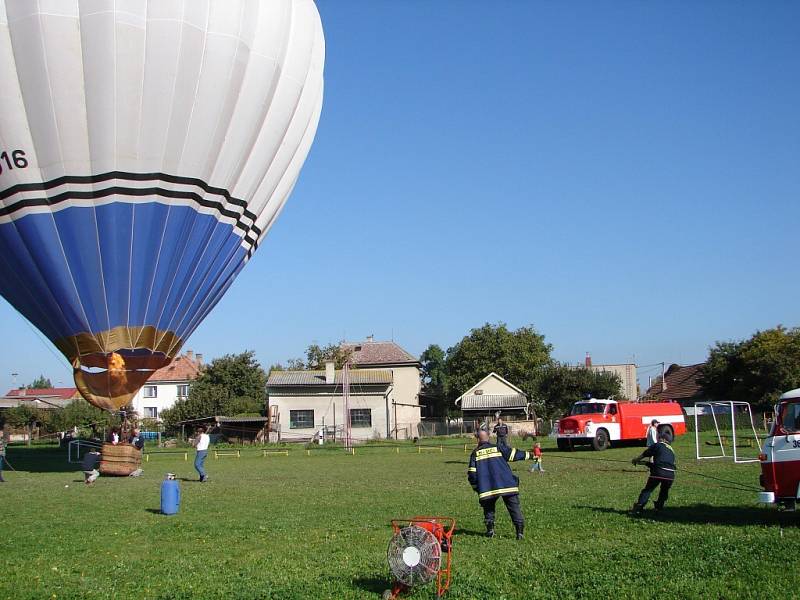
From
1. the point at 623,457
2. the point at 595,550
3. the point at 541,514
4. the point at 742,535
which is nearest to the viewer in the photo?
the point at 595,550

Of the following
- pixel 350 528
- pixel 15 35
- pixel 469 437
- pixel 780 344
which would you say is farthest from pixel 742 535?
pixel 780 344

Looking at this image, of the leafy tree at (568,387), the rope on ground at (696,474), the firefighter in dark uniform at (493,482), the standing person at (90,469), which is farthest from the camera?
the leafy tree at (568,387)

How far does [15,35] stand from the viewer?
59.1 ft

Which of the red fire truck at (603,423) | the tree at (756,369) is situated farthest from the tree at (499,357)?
the red fire truck at (603,423)

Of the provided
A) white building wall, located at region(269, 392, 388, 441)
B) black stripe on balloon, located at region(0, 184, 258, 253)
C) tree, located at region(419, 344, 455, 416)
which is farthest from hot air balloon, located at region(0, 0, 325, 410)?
tree, located at region(419, 344, 455, 416)

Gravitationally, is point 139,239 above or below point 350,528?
above

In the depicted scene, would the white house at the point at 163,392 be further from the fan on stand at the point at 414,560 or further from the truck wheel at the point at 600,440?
the fan on stand at the point at 414,560

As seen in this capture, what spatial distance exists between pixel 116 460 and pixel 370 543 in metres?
15.6

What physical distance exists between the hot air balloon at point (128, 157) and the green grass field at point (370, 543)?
4.32m

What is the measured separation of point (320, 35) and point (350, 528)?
1526cm

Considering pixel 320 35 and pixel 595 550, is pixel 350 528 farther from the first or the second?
pixel 320 35

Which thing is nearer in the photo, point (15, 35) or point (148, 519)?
point (148, 519)

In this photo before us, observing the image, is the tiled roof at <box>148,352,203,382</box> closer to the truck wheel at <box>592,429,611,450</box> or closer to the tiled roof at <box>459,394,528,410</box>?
the tiled roof at <box>459,394,528,410</box>

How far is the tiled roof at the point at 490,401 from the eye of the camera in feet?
229
